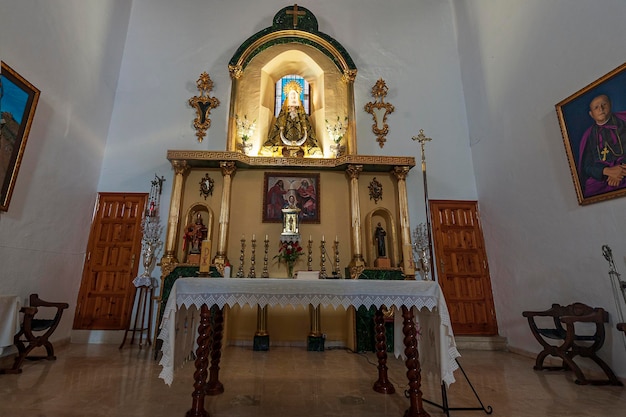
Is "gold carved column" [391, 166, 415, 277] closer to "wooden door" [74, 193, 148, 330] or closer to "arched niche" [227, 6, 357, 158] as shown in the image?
"arched niche" [227, 6, 357, 158]

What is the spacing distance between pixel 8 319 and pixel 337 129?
21.0 ft

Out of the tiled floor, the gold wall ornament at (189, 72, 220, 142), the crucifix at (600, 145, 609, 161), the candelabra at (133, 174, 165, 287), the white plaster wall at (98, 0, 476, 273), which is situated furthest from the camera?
the gold wall ornament at (189, 72, 220, 142)

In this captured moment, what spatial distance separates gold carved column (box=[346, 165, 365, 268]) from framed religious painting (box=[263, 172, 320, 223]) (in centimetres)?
71

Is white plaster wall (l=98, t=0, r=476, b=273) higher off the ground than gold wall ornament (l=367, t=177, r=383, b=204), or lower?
higher

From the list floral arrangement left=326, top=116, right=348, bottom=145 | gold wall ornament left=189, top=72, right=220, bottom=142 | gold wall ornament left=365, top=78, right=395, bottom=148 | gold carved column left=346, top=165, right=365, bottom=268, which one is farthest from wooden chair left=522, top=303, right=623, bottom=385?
gold wall ornament left=189, top=72, right=220, bottom=142

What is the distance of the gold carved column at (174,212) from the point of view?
18.7ft

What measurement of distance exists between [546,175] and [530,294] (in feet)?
6.55

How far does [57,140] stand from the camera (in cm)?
514

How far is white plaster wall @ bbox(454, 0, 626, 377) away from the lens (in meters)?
3.98

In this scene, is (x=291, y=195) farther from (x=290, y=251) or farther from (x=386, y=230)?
(x=386, y=230)

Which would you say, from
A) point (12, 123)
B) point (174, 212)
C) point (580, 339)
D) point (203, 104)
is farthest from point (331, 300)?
point (203, 104)

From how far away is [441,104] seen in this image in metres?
7.35

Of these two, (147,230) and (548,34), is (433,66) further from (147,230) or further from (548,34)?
(147,230)

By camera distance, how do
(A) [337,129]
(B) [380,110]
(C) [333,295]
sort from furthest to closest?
(B) [380,110] → (A) [337,129] → (C) [333,295]
